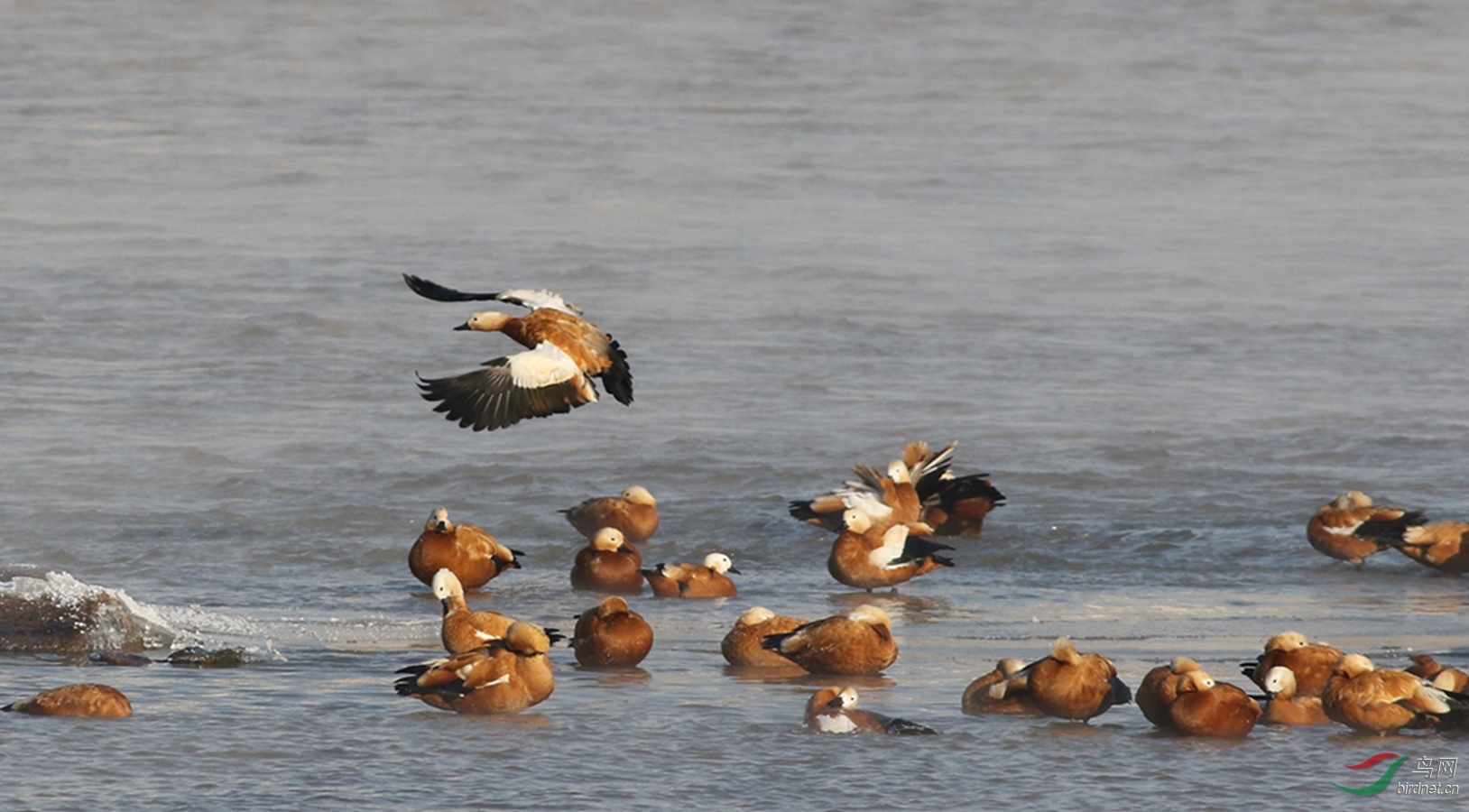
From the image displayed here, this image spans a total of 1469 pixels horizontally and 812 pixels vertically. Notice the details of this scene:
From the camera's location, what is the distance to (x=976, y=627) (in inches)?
384

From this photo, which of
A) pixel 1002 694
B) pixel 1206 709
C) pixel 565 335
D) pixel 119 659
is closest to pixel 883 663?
pixel 1002 694

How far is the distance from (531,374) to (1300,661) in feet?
10.3

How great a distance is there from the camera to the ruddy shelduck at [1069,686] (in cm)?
762

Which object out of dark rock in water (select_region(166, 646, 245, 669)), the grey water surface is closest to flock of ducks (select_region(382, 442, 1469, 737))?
the grey water surface

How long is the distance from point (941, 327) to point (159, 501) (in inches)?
293

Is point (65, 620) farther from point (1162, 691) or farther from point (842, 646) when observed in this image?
point (1162, 691)

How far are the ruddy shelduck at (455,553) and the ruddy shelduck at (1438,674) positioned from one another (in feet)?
14.3

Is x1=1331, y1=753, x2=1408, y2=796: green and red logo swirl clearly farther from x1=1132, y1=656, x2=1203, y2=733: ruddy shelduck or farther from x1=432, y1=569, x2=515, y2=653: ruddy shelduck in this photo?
x1=432, y1=569, x2=515, y2=653: ruddy shelduck

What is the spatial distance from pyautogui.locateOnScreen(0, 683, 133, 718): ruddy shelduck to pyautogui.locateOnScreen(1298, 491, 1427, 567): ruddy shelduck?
247 inches

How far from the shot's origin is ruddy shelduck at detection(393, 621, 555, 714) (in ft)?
25.5

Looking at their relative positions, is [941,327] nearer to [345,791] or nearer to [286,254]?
[286,254]

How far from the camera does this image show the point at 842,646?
8.47 meters

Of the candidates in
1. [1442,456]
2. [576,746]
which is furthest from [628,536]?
[1442,456]

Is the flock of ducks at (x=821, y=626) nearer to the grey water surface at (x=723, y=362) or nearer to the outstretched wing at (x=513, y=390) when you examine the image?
the outstretched wing at (x=513, y=390)
